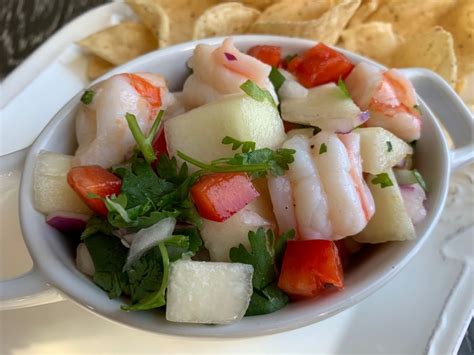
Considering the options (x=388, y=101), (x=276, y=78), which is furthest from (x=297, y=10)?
(x=388, y=101)

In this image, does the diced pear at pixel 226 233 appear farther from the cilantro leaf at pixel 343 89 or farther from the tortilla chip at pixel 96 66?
the tortilla chip at pixel 96 66

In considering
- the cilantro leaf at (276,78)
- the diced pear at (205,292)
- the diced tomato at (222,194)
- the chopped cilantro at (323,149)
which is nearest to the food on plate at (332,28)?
the cilantro leaf at (276,78)

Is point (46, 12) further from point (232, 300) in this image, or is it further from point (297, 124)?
point (232, 300)

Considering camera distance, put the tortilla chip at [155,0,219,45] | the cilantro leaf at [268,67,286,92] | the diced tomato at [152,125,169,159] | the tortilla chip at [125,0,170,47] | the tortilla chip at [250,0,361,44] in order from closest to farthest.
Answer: the diced tomato at [152,125,169,159] < the cilantro leaf at [268,67,286,92] < the tortilla chip at [250,0,361,44] < the tortilla chip at [125,0,170,47] < the tortilla chip at [155,0,219,45]

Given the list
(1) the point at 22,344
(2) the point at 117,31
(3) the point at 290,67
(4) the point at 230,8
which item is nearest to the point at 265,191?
(3) the point at 290,67

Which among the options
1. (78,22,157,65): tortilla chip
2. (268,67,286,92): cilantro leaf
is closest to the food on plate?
(78,22,157,65): tortilla chip

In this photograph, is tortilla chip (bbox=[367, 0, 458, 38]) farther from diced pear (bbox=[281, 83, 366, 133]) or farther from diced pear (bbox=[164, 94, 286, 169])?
diced pear (bbox=[164, 94, 286, 169])

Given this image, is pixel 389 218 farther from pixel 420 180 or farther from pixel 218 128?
pixel 218 128
